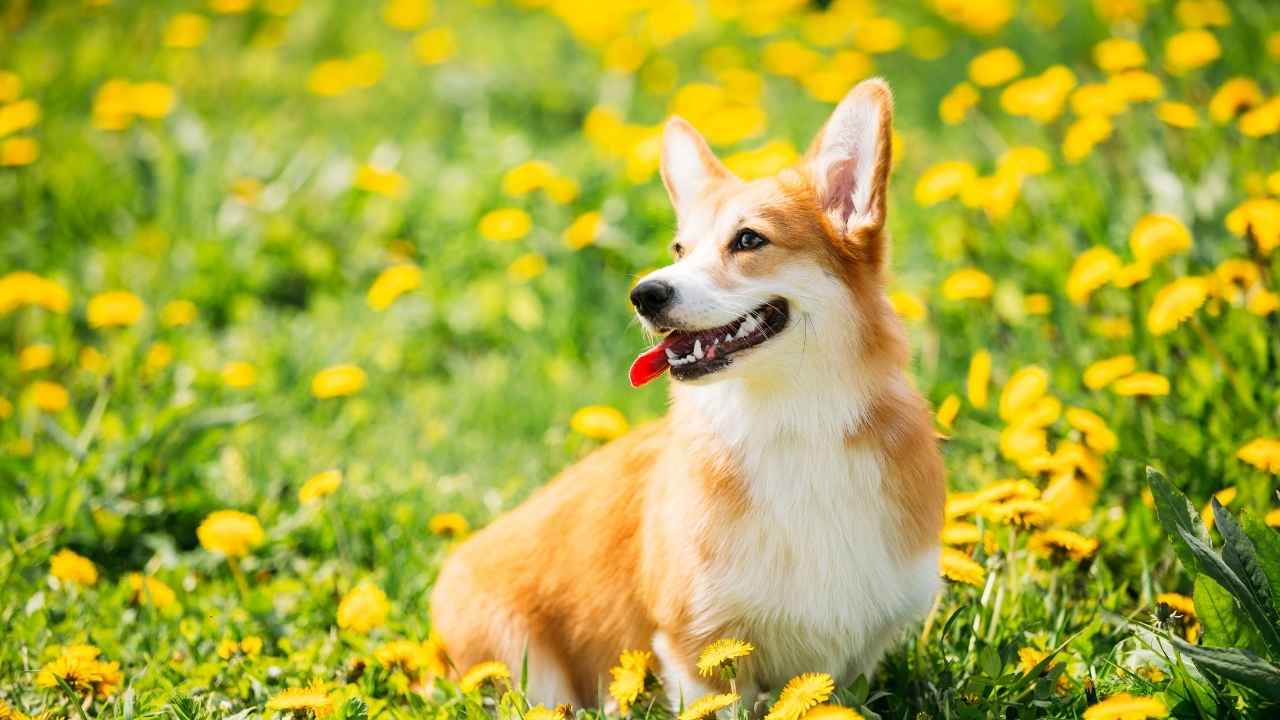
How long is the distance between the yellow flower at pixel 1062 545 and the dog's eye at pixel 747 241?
93 cm

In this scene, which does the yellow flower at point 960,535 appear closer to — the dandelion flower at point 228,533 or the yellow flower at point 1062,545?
the yellow flower at point 1062,545

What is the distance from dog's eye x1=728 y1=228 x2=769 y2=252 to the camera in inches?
91.1

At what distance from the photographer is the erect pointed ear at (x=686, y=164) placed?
2623mm

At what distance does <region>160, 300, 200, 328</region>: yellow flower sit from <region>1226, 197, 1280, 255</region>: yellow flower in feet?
11.5

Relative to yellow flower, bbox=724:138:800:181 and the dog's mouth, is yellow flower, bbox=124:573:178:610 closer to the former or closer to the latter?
the dog's mouth

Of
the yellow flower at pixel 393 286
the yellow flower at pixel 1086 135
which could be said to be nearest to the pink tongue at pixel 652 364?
the yellow flower at pixel 393 286

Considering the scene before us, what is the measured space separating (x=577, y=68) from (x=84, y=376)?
10.1ft

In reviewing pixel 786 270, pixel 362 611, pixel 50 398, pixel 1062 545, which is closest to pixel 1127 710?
pixel 1062 545

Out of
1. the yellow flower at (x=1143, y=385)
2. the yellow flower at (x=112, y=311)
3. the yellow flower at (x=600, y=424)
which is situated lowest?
the yellow flower at (x=600, y=424)

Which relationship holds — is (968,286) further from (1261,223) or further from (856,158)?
(856,158)

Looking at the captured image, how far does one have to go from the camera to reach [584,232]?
4277 mm

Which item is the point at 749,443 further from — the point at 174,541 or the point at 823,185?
the point at 174,541

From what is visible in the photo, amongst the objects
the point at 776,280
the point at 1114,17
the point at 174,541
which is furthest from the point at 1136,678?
the point at 1114,17

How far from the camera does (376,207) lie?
4980 mm
